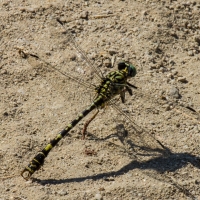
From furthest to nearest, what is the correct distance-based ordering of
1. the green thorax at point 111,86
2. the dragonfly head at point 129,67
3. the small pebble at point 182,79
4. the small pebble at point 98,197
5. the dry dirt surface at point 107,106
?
the small pebble at point 182,79, the dragonfly head at point 129,67, the green thorax at point 111,86, the dry dirt surface at point 107,106, the small pebble at point 98,197

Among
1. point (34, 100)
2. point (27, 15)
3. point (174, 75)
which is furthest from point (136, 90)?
point (27, 15)

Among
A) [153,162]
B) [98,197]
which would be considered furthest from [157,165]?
[98,197]

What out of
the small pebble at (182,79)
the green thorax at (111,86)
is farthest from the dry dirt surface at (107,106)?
the green thorax at (111,86)

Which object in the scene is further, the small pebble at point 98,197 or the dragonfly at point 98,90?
the dragonfly at point 98,90

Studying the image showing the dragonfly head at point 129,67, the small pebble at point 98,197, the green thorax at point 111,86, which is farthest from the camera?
the dragonfly head at point 129,67

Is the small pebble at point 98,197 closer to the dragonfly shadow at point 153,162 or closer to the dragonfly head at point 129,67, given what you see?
the dragonfly shadow at point 153,162
